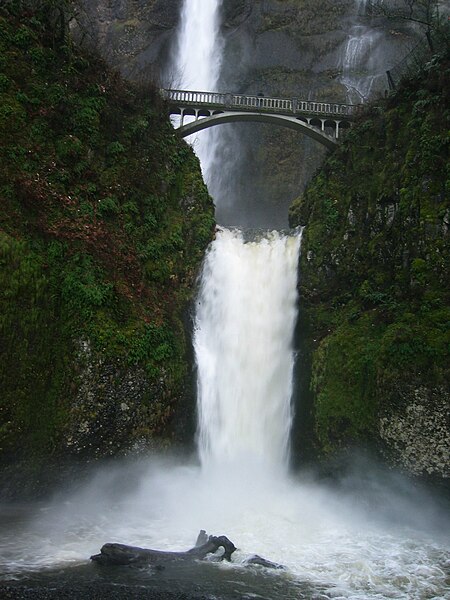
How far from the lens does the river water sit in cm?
984

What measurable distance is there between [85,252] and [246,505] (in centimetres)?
890

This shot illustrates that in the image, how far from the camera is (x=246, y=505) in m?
14.0

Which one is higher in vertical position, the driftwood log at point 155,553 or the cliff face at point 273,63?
the cliff face at point 273,63

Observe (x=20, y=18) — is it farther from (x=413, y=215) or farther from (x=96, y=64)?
(x=413, y=215)

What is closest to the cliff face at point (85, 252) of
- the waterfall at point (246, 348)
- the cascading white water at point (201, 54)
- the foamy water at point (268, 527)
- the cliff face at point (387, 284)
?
the waterfall at point (246, 348)

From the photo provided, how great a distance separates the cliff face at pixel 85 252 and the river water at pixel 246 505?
4.22 feet

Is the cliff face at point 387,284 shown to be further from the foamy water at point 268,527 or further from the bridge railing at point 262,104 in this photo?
the bridge railing at point 262,104

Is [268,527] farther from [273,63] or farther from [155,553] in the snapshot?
[273,63]

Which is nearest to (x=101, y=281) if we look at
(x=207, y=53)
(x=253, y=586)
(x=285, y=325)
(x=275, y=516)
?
(x=285, y=325)

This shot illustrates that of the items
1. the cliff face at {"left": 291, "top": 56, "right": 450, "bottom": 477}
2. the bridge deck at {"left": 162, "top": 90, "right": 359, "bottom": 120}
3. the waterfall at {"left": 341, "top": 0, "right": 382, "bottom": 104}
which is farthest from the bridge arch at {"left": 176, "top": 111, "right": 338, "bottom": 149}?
the waterfall at {"left": 341, "top": 0, "right": 382, "bottom": 104}

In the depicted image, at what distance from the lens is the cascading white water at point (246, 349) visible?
53.7 ft

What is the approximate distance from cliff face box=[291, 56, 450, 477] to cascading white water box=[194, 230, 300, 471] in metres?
1.02

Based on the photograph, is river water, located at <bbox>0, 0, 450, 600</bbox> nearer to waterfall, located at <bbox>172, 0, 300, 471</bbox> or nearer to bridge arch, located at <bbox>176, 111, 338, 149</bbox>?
waterfall, located at <bbox>172, 0, 300, 471</bbox>

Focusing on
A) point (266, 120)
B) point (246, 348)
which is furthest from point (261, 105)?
point (246, 348)
